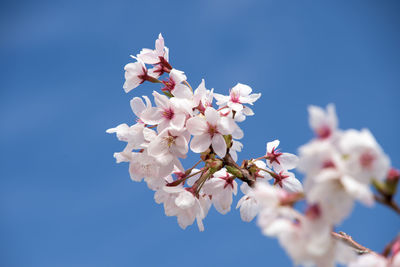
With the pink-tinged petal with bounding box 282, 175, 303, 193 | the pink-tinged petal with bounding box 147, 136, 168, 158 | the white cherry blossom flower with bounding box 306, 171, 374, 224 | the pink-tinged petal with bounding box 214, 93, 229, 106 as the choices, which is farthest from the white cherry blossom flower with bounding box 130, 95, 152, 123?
the white cherry blossom flower with bounding box 306, 171, 374, 224

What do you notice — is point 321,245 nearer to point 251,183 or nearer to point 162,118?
point 251,183

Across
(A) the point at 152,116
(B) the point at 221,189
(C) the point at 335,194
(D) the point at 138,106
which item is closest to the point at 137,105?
(D) the point at 138,106

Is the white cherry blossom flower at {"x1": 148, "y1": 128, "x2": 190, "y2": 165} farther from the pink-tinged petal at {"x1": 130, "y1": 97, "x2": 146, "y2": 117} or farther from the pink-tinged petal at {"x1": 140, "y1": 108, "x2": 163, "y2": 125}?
the pink-tinged petal at {"x1": 130, "y1": 97, "x2": 146, "y2": 117}

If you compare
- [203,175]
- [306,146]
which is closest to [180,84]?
[203,175]

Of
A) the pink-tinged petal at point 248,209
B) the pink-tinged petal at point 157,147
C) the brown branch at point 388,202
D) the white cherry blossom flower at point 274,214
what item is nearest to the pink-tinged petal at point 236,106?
the pink-tinged petal at point 157,147

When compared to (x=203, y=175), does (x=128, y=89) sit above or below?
above

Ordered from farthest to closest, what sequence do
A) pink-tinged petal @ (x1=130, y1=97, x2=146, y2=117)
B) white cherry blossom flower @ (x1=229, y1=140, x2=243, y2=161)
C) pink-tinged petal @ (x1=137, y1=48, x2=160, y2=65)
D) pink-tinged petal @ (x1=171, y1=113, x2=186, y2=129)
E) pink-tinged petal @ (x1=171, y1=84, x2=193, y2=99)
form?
white cherry blossom flower @ (x1=229, y1=140, x2=243, y2=161) < pink-tinged petal @ (x1=137, y1=48, x2=160, y2=65) < pink-tinged petal @ (x1=130, y1=97, x2=146, y2=117) < pink-tinged petal @ (x1=171, y1=84, x2=193, y2=99) < pink-tinged petal @ (x1=171, y1=113, x2=186, y2=129)
